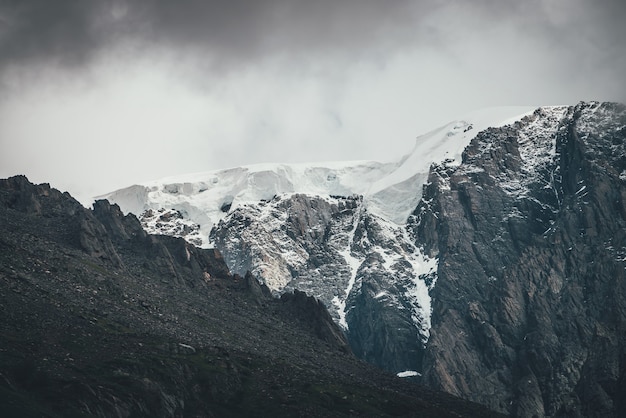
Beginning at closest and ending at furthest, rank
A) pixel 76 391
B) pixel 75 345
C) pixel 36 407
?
pixel 36 407
pixel 76 391
pixel 75 345

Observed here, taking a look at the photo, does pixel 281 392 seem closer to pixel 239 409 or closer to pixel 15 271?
pixel 239 409

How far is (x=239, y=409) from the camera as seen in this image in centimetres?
17238

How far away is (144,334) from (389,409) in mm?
54313

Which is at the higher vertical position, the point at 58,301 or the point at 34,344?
the point at 58,301

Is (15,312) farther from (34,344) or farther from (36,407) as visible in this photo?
(36,407)

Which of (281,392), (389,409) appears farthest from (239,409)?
(389,409)

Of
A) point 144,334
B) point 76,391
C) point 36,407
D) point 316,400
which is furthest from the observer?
point 144,334

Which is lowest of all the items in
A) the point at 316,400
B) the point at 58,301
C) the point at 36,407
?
the point at 36,407

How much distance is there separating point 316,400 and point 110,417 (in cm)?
5281

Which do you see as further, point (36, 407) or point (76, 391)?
point (76, 391)

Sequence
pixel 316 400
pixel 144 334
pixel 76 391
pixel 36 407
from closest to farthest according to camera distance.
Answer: pixel 36 407
pixel 76 391
pixel 316 400
pixel 144 334

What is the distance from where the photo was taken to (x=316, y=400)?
596ft

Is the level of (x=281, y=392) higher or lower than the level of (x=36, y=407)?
higher

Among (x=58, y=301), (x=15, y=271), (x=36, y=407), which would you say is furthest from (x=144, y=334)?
(x=36, y=407)
